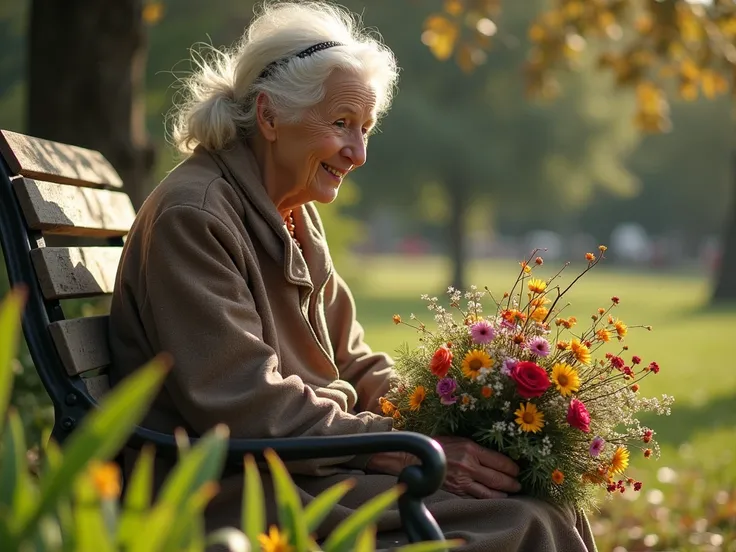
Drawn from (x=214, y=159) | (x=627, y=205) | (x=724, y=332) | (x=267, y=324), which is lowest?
(x=627, y=205)

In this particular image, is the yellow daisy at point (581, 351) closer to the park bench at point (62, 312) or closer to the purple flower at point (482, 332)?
the purple flower at point (482, 332)

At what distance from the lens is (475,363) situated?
8.20 feet

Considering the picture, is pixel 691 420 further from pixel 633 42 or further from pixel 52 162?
pixel 52 162

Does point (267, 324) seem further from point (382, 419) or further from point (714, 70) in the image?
point (714, 70)

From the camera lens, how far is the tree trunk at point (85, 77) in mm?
4934

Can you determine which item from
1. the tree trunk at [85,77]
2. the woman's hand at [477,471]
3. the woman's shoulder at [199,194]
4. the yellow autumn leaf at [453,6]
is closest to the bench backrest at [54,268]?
Result: the woman's shoulder at [199,194]

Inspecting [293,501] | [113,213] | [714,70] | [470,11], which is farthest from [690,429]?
[293,501]

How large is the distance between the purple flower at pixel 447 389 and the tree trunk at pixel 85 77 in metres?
2.83

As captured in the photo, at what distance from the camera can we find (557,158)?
29.6 metres

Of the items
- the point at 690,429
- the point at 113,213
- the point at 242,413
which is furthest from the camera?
the point at 690,429

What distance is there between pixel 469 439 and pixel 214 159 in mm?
1019

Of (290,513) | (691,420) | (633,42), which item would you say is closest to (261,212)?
(290,513)

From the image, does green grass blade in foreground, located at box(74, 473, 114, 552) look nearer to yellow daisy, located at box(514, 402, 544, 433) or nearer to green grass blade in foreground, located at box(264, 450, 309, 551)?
green grass blade in foreground, located at box(264, 450, 309, 551)

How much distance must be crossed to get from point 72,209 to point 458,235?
28141 millimetres
